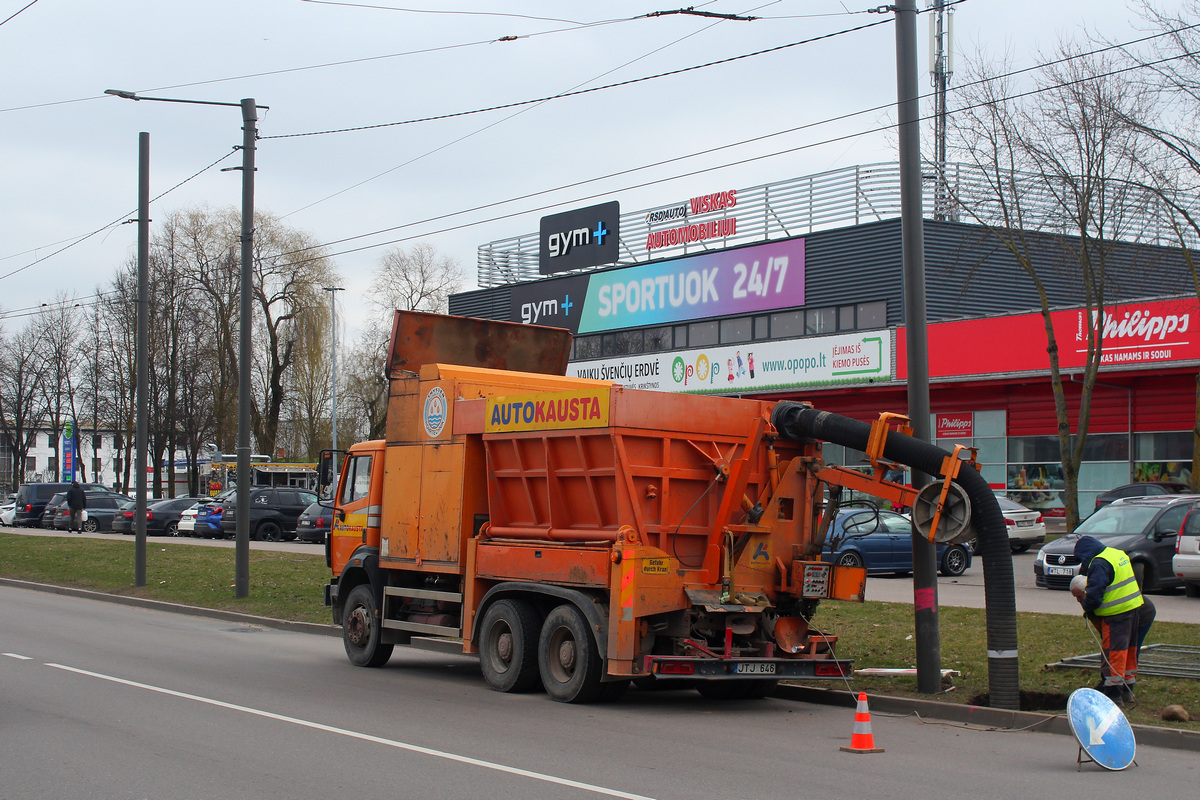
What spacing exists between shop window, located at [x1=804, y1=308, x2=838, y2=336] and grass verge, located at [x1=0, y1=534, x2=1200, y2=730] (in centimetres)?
1807

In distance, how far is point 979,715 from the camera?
10250 mm

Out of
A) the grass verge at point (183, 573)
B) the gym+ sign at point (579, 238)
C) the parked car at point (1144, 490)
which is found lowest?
the grass verge at point (183, 573)

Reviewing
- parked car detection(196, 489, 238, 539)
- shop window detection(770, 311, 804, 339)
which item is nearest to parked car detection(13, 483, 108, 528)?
parked car detection(196, 489, 238, 539)

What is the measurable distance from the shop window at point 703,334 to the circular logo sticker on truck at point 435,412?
29509mm

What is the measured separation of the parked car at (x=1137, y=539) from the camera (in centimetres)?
1948

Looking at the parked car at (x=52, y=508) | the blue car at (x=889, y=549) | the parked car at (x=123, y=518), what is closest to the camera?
the blue car at (x=889, y=549)

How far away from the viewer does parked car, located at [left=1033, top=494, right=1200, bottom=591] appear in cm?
1948

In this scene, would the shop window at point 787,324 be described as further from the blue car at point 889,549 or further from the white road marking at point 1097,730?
the white road marking at point 1097,730

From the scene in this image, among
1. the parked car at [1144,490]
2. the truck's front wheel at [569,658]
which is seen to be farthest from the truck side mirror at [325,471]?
the parked car at [1144,490]

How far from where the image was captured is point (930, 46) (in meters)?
37.2

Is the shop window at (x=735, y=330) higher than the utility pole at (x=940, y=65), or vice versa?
the utility pole at (x=940, y=65)

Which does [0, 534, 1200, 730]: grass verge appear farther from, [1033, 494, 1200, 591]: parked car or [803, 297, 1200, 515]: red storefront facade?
[803, 297, 1200, 515]: red storefront facade

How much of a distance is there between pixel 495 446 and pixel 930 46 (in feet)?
98.5

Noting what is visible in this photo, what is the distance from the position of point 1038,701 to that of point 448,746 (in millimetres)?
5516
